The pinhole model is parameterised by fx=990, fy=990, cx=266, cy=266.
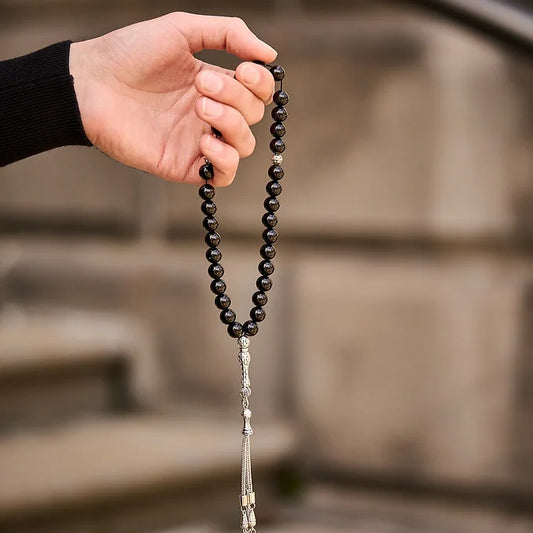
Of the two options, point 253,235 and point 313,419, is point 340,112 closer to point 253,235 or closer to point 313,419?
point 253,235

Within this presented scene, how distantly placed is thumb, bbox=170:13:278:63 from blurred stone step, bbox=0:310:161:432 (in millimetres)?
1265

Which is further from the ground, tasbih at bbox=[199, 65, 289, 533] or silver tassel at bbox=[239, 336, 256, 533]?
tasbih at bbox=[199, 65, 289, 533]

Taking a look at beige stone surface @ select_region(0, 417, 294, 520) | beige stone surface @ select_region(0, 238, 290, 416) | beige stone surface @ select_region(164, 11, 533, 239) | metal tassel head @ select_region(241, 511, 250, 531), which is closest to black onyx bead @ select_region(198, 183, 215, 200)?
metal tassel head @ select_region(241, 511, 250, 531)

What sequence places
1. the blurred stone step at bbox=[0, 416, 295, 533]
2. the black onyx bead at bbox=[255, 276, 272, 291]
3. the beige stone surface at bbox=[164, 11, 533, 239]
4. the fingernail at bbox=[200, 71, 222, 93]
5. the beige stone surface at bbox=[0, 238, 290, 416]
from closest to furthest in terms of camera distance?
1. the fingernail at bbox=[200, 71, 222, 93]
2. the black onyx bead at bbox=[255, 276, 272, 291]
3. the blurred stone step at bbox=[0, 416, 295, 533]
4. the beige stone surface at bbox=[164, 11, 533, 239]
5. the beige stone surface at bbox=[0, 238, 290, 416]

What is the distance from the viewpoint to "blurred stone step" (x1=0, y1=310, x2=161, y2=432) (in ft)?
7.62

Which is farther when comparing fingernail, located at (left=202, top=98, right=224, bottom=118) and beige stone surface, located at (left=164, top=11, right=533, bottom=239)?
beige stone surface, located at (left=164, top=11, right=533, bottom=239)

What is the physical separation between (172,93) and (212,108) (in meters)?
0.15

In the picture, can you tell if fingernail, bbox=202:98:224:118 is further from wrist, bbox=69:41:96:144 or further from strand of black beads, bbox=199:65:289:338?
wrist, bbox=69:41:96:144

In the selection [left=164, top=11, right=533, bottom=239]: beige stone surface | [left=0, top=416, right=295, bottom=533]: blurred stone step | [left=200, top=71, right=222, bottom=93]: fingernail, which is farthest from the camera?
[left=164, top=11, right=533, bottom=239]: beige stone surface

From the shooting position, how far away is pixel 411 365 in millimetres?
2350

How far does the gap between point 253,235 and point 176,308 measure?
1.00ft

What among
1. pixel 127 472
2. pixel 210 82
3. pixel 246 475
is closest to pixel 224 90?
pixel 210 82

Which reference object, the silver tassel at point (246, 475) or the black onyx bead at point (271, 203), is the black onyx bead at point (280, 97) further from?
the silver tassel at point (246, 475)

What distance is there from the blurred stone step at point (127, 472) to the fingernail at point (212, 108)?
1109mm
